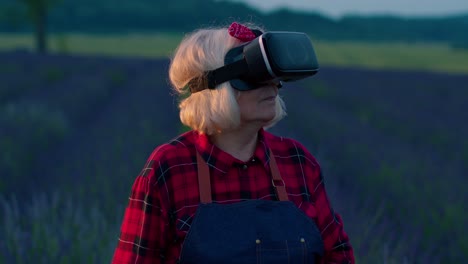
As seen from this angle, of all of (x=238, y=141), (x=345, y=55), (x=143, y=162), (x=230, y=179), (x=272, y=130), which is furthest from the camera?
(x=345, y=55)

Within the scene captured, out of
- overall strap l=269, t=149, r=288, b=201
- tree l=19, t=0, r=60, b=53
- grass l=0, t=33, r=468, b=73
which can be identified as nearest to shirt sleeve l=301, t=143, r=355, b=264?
overall strap l=269, t=149, r=288, b=201

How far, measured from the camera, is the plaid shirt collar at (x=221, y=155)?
204 cm

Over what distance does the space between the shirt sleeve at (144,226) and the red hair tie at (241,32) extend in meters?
0.39

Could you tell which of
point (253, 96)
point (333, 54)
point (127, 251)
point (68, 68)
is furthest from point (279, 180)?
point (333, 54)

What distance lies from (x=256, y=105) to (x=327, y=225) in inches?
15.2

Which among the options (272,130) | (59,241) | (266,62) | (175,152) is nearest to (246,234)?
(175,152)

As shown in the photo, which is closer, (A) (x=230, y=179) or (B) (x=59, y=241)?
(A) (x=230, y=179)

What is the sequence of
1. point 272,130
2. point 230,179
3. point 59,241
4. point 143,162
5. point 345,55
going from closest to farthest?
point 230,179 → point 59,241 → point 143,162 → point 272,130 → point 345,55

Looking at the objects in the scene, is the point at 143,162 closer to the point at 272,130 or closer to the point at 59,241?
Result: the point at 272,130

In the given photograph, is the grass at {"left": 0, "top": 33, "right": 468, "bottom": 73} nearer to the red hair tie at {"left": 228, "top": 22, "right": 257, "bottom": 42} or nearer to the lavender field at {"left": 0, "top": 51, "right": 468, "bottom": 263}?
the lavender field at {"left": 0, "top": 51, "right": 468, "bottom": 263}

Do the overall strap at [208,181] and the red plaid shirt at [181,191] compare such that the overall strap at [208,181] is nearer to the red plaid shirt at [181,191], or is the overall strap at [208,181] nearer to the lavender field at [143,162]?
the red plaid shirt at [181,191]

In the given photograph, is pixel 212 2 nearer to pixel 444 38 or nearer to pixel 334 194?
pixel 444 38

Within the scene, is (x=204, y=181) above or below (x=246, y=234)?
above

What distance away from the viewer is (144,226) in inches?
78.2
